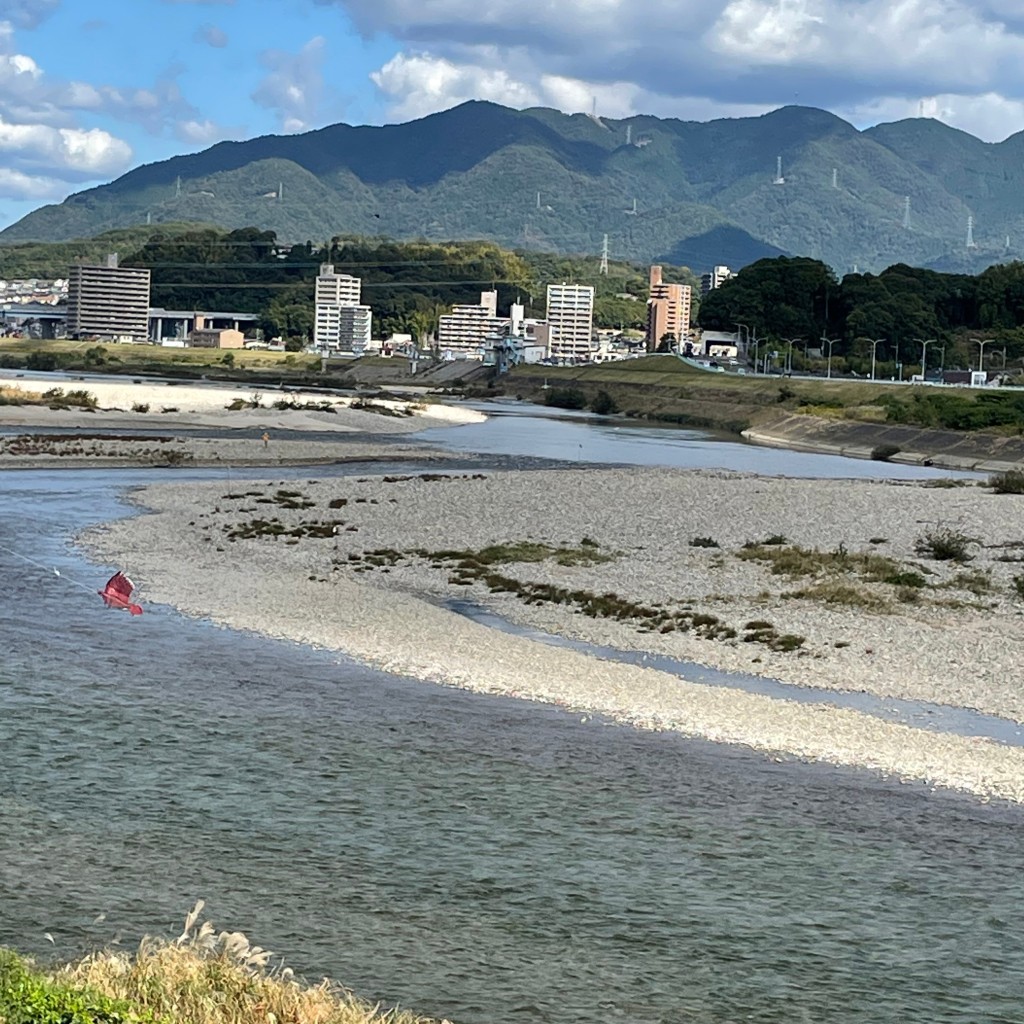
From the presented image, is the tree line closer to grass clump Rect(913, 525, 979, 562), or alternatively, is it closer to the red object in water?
grass clump Rect(913, 525, 979, 562)

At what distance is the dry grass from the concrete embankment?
6659cm

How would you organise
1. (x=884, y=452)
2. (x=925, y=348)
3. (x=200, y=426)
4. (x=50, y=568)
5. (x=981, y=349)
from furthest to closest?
(x=925, y=348), (x=981, y=349), (x=884, y=452), (x=200, y=426), (x=50, y=568)

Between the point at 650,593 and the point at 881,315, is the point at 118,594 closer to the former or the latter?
the point at 650,593

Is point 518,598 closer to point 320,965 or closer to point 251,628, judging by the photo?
point 251,628

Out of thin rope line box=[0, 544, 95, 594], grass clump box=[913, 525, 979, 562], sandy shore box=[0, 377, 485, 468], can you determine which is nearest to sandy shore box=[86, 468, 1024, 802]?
grass clump box=[913, 525, 979, 562]

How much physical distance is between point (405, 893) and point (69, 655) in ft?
30.8

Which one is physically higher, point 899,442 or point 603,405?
point 603,405

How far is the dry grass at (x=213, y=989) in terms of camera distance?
7617 millimetres

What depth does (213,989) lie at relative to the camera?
26.1 feet

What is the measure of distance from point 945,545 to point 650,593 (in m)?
7.86

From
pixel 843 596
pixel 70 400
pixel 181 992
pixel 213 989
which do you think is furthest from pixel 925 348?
pixel 181 992

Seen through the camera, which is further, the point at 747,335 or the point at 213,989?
the point at 747,335

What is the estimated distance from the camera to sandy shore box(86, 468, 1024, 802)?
17406 mm

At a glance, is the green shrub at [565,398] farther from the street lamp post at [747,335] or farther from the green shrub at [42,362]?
the green shrub at [42,362]
